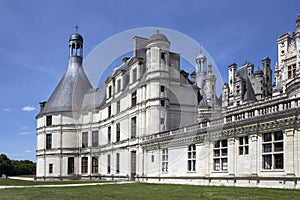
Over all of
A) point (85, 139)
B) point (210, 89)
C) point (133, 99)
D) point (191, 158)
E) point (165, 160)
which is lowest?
point (165, 160)

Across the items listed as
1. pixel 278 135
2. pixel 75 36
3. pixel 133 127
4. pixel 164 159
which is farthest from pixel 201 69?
pixel 278 135

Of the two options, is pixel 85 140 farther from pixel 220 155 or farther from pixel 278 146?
pixel 278 146

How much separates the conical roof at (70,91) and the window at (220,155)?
28.9m

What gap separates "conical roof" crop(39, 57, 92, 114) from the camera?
48.7 m

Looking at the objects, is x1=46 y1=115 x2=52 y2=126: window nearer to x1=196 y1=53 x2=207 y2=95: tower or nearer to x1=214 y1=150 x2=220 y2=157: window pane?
x1=196 y1=53 x2=207 y2=95: tower

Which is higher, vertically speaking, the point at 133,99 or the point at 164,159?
the point at 133,99

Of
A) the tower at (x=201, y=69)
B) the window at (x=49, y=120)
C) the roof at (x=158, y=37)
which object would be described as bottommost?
the window at (x=49, y=120)

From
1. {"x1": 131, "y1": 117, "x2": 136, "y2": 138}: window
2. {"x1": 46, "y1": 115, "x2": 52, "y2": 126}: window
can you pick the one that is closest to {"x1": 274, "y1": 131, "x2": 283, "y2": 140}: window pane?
{"x1": 131, "y1": 117, "x2": 136, "y2": 138}: window

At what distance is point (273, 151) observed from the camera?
1834 cm

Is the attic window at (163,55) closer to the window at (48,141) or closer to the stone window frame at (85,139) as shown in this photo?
the stone window frame at (85,139)

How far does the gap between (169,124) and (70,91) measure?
21.0m

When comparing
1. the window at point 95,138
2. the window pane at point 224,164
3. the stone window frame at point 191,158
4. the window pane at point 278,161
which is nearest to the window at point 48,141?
the window at point 95,138

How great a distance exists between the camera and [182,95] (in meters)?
34.9

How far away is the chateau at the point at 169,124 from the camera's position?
745 inches
